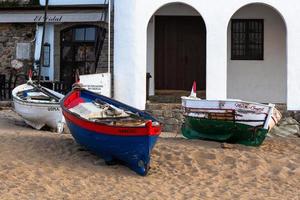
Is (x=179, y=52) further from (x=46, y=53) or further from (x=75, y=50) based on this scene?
(x=46, y=53)

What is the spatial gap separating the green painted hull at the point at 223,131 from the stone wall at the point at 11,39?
33.8 ft

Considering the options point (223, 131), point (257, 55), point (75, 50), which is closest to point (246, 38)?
point (257, 55)

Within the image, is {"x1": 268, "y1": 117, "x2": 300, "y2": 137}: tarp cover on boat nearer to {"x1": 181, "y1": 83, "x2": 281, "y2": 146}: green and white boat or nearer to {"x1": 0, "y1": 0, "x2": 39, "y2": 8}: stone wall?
{"x1": 181, "y1": 83, "x2": 281, "y2": 146}: green and white boat

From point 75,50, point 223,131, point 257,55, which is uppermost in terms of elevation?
point 75,50

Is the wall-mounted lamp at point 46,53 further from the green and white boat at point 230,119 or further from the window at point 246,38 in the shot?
the green and white boat at point 230,119

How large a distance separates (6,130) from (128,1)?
475 cm

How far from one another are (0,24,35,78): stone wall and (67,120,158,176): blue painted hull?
1204 cm

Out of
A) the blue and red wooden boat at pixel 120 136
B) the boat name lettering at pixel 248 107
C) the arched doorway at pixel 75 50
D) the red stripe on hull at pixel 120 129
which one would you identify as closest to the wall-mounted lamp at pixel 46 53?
the arched doorway at pixel 75 50

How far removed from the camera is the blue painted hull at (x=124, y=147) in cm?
951

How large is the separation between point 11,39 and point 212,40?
33.1 ft

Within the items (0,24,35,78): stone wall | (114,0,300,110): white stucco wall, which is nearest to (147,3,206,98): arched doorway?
(114,0,300,110): white stucco wall

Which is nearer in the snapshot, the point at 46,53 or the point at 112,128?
the point at 112,128

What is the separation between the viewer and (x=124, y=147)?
9.70m

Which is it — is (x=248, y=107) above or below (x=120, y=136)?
above
